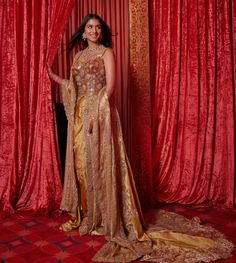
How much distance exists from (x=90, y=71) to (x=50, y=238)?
1.27 metres

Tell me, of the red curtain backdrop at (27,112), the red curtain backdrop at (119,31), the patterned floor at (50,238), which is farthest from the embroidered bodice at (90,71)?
the patterned floor at (50,238)

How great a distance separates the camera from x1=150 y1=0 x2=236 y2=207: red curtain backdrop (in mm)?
3191

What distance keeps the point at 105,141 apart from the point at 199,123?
4.09 feet

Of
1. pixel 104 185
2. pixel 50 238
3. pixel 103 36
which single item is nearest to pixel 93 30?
pixel 103 36

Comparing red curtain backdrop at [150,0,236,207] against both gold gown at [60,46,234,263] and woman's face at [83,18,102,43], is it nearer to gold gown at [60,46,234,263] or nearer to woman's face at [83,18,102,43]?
gold gown at [60,46,234,263]

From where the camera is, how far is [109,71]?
247 cm

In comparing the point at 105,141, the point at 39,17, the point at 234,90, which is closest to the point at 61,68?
the point at 39,17

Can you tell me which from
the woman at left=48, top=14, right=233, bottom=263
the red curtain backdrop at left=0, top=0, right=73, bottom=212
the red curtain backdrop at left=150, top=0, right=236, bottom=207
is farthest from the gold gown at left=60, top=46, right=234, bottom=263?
the red curtain backdrop at left=150, top=0, right=236, bottom=207

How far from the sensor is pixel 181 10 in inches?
128

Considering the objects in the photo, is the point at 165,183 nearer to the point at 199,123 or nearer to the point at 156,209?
the point at 156,209

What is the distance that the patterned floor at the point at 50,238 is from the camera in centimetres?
218

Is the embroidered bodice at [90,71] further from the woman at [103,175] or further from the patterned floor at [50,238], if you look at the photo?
the patterned floor at [50,238]

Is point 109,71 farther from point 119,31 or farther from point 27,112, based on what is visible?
point 119,31

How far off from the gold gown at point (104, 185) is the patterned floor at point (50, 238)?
0.12m
